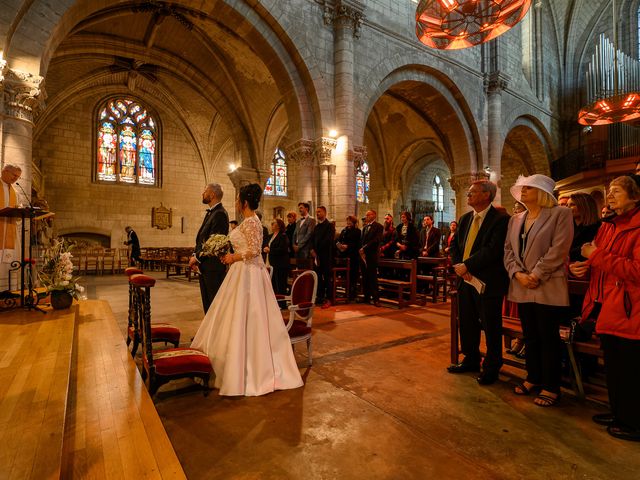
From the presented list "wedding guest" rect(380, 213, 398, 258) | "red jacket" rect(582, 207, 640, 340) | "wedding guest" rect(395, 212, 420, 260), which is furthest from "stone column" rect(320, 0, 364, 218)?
"red jacket" rect(582, 207, 640, 340)

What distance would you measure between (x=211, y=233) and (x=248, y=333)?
1.32 meters

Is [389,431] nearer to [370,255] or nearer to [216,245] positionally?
[216,245]

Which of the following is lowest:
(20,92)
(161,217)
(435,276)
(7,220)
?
(435,276)

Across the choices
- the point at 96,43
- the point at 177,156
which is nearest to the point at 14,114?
the point at 96,43

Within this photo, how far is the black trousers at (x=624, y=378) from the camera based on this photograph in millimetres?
2111

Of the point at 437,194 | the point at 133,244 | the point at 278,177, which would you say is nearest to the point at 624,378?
the point at 133,244

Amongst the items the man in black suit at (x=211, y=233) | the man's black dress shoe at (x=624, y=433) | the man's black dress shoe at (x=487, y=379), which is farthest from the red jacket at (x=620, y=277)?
the man in black suit at (x=211, y=233)

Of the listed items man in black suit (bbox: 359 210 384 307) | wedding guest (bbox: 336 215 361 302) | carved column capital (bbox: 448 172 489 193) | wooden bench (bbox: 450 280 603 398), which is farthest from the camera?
carved column capital (bbox: 448 172 489 193)

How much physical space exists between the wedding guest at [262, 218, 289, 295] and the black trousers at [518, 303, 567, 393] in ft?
13.4

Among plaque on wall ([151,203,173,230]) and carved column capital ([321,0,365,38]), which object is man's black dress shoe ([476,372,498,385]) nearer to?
carved column capital ([321,0,365,38])

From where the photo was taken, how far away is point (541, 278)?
2600mm

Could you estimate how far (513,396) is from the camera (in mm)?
2719

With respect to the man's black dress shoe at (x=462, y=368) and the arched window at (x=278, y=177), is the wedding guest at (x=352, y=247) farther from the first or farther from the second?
the arched window at (x=278, y=177)

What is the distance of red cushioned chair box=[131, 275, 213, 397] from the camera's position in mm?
2500
